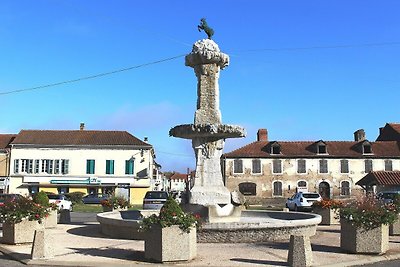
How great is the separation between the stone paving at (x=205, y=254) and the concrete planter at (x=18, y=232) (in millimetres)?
239

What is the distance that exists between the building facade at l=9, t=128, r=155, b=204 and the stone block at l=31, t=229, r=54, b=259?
4038cm

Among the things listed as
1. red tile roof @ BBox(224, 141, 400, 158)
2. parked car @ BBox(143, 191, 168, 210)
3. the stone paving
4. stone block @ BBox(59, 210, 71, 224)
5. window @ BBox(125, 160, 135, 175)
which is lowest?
the stone paving

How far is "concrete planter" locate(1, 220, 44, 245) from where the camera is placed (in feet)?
38.2

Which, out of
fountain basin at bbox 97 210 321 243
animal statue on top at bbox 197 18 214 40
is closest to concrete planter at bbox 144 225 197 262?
fountain basin at bbox 97 210 321 243

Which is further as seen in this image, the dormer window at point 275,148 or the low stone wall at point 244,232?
the dormer window at point 275,148

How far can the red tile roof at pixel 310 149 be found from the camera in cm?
5147

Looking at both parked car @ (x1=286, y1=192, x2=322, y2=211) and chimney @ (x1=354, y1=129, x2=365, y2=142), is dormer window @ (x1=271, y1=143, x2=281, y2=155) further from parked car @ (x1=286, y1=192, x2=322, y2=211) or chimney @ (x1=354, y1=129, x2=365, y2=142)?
parked car @ (x1=286, y1=192, x2=322, y2=211)

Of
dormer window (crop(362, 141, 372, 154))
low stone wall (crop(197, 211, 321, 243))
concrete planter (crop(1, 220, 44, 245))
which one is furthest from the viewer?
dormer window (crop(362, 141, 372, 154))

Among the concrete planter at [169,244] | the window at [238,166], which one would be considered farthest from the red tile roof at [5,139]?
the concrete planter at [169,244]

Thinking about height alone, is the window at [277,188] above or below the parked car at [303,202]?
above

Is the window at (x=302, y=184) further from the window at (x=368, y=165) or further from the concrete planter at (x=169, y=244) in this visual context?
the concrete planter at (x=169, y=244)

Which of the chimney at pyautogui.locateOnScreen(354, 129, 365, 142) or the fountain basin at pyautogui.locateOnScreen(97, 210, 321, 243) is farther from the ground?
the chimney at pyautogui.locateOnScreen(354, 129, 365, 142)

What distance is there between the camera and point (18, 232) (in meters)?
11.7

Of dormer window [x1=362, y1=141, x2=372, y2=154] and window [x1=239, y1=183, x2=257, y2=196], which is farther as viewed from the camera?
dormer window [x1=362, y1=141, x2=372, y2=154]
